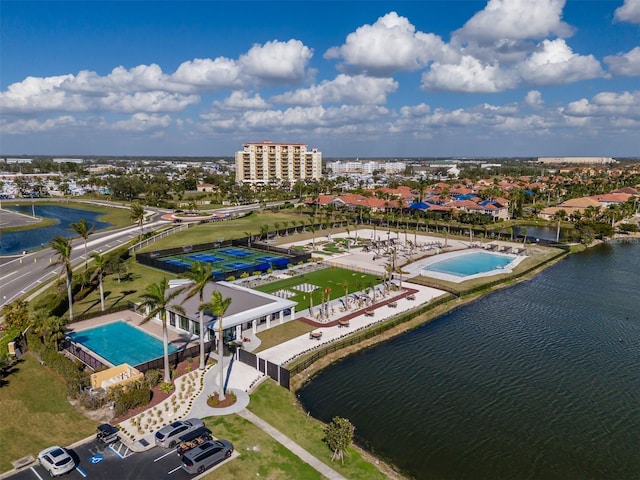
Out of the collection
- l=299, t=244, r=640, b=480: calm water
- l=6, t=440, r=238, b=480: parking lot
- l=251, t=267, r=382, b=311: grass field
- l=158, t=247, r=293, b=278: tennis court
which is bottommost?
l=299, t=244, r=640, b=480: calm water

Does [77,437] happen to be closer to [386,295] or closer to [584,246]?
[386,295]

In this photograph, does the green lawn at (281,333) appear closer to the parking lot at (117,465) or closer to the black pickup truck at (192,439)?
the black pickup truck at (192,439)

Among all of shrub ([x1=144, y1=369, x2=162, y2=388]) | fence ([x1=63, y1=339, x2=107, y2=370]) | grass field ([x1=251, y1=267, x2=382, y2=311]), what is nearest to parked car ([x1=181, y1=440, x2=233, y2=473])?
shrub ([x1=144, y1=369, x2=162, y2=388])

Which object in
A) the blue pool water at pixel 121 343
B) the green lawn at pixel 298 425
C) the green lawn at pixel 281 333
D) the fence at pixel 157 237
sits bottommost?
the green lawn at pixel 298 425

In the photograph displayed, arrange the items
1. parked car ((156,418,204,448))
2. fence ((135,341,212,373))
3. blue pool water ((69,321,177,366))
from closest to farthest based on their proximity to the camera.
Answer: parked car ((156,418,204,448)) < fence ((135,341,212,373)) < blue pool water ((69,321,177,366))

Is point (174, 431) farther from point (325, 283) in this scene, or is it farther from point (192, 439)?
point (325, 283)

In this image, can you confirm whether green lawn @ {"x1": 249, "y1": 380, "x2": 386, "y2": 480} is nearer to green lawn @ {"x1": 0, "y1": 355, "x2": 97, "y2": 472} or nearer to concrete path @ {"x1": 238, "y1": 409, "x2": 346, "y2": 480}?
concrete path @ {"x1": 238, "y1": 409, "x2": 346, "y2": 480}

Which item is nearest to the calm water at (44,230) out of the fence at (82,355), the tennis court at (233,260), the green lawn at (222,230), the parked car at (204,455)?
the green lawn at (222,230)
